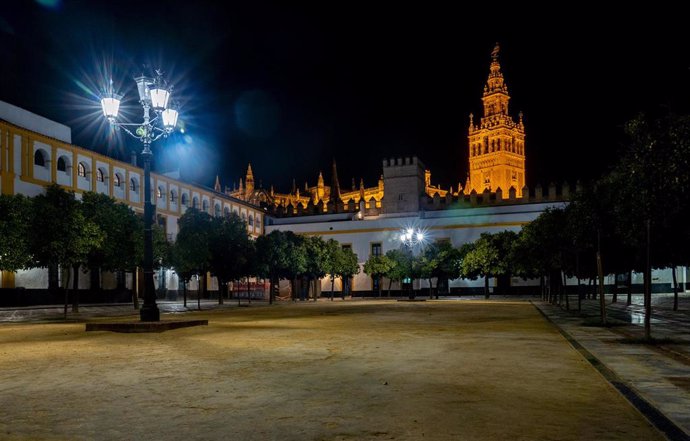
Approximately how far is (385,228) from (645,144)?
2486 inches

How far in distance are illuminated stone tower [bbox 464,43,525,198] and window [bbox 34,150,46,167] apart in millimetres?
107965

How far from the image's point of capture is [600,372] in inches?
357

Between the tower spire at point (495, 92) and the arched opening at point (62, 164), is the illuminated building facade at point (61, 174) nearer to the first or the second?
the arched opening at point (62, 164)

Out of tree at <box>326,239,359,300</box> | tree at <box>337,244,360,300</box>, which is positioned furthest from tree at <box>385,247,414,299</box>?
tree at <box>326,239,359,300</box>

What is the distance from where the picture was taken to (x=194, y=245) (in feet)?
118

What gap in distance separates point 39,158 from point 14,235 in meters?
A: 16.5

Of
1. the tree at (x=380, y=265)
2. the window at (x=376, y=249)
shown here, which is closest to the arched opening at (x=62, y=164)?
the tree at (x=380, y=265)

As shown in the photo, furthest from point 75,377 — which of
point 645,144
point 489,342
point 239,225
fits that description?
point 239,225

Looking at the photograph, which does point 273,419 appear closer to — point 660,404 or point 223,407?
point 223,407

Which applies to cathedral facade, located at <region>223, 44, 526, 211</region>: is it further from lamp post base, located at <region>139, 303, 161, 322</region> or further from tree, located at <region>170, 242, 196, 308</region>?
lamp post base, located at <region>139, 303, 161, 322</region>

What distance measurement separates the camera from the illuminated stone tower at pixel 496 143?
13888cm

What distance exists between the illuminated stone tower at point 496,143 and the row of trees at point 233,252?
9208 centimetres

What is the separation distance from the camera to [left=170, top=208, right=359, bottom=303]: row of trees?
119ft

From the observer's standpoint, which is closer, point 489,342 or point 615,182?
point 489,342
